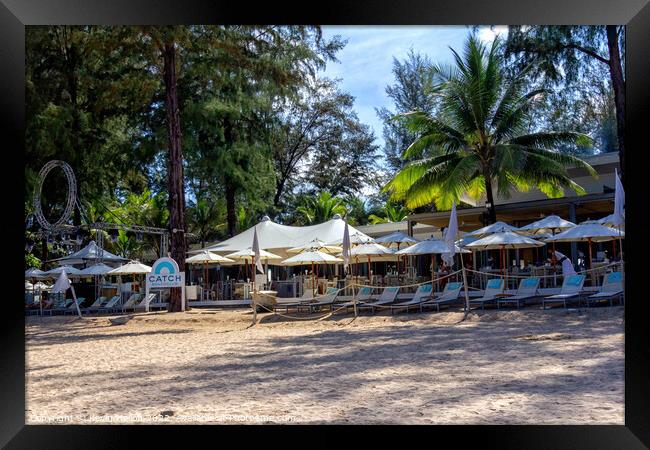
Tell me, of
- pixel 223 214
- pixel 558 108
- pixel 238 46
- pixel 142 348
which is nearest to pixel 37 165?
pixel 238 46

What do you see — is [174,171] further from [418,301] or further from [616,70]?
[616,70]

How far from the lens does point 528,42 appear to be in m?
17.1

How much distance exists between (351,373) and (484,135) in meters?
14.0

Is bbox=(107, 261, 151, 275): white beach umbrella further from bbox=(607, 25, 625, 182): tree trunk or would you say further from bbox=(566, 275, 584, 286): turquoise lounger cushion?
bbox=(607, 25, 625, 182): tree trunk

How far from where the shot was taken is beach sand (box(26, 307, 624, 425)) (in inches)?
250

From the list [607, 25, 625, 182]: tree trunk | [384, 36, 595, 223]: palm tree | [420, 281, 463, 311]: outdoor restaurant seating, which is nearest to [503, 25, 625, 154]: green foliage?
[607, 25, 625, 182]: tree trunk

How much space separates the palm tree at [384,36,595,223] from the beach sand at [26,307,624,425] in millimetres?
6969

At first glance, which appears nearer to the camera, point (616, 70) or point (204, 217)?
point (616, 70)
